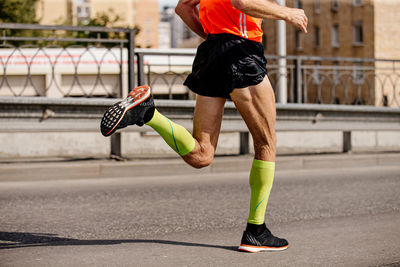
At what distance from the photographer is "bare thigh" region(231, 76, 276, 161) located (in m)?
3.99

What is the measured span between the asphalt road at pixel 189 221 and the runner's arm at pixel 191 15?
1.44 metres

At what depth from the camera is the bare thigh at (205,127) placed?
407 cm

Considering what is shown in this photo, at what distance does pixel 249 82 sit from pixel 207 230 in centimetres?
151

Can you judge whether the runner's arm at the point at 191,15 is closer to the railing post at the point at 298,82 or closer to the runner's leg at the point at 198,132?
the runner's leg at the point at 198,132

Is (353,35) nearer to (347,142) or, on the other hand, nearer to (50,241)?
(347,142)

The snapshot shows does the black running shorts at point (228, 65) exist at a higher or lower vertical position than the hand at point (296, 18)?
lower

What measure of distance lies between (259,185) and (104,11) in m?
25.9

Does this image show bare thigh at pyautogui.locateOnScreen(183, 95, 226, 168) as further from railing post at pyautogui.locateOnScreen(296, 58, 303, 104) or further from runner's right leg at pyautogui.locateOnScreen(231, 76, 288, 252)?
railing post at pyautogui.locateOnScreen(296, 58, 303, 104)

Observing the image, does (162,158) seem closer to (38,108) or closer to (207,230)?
(38,108)

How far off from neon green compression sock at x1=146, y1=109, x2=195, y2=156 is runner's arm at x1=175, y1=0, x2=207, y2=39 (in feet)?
2.30

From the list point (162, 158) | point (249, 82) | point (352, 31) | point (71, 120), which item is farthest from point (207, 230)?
point (352, 31)

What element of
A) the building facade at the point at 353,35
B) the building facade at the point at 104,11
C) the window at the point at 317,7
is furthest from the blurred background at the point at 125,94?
the window at the point at 317,7

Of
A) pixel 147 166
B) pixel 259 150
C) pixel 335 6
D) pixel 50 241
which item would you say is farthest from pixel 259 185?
pixel 335 6

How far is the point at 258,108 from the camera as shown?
4.00m
